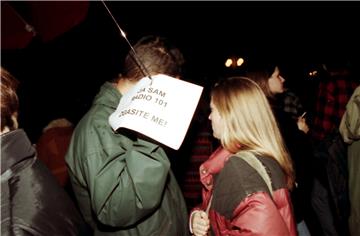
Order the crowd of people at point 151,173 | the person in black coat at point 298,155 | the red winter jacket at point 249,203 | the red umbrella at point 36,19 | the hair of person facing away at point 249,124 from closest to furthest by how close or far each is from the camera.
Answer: the crowd of people at point 151,173, the red winter jacket at point 249,203, the hair of person facing away at point 249,124, the red umbrella at point 36,19, the person in black coat at point 298,155

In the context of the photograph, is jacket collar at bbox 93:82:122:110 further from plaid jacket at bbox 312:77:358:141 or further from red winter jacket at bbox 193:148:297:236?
plaid jacket at bbox 312:77:358:141

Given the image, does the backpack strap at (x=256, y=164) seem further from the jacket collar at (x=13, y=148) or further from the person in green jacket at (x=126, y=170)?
the jacket collar at (x=13, y=148)

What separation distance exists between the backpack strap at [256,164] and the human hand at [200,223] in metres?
0.49

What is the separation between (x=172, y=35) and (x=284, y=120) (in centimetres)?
584

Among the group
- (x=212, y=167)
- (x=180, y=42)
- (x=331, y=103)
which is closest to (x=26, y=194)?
(x=212, y=167)

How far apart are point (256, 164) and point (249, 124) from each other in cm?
31

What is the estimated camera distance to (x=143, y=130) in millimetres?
1639

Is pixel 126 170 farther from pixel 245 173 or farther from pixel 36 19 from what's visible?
pixel 36 19

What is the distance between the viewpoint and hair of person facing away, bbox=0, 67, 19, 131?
1376 millimetres

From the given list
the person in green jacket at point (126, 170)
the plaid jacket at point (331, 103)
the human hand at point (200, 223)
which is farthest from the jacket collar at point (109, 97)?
the plaid jacket at point (331, 103)

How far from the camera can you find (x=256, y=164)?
181 cm

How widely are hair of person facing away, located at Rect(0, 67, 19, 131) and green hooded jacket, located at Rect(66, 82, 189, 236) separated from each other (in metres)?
Answer: 0.48

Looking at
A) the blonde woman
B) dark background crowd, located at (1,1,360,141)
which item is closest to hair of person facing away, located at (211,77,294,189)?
the blonde woman

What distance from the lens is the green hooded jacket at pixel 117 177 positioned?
1.67 meters
